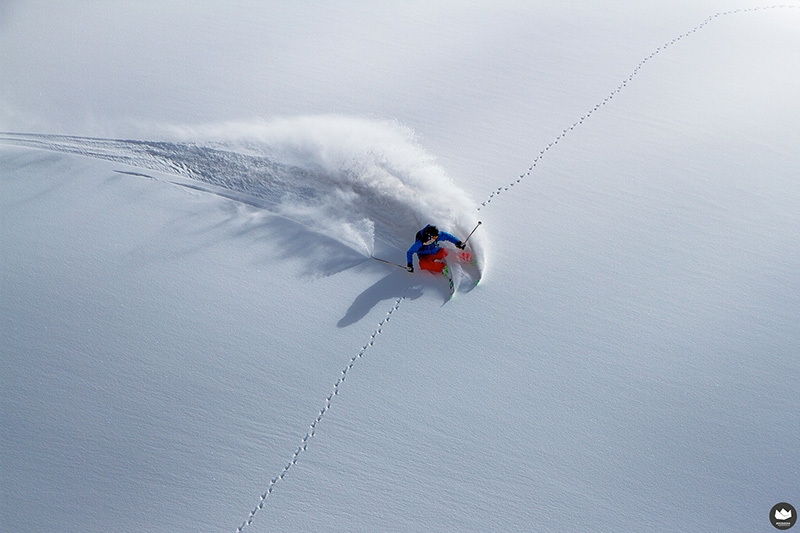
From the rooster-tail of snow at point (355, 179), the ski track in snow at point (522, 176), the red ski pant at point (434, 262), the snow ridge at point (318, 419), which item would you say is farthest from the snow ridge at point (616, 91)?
the snow ridge at point (318, 419)

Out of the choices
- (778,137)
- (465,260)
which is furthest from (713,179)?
(465,260)

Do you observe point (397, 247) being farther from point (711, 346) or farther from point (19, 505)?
point (19, 505)

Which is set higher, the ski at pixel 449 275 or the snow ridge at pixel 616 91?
the snow ridge at pixel 616 91

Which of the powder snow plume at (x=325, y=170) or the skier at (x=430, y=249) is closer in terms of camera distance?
the skier at (x=430, y=249)

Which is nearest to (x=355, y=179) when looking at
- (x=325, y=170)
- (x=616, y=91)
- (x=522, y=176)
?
(x=325, y=170)

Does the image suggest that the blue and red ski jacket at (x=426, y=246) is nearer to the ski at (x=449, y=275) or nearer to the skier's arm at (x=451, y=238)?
the skier's arm at (x=451, y=238)

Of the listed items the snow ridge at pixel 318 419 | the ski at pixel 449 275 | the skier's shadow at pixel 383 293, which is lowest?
the snow ridge at pixel 318 419
